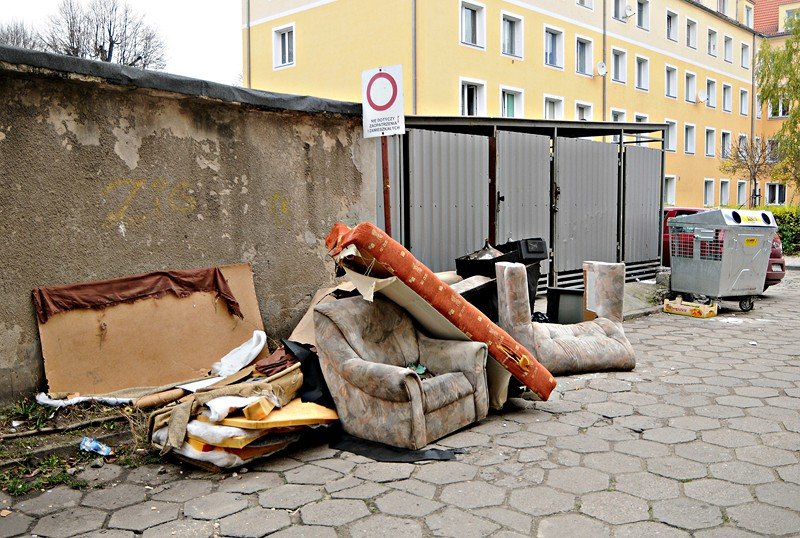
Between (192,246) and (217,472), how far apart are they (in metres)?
2.25

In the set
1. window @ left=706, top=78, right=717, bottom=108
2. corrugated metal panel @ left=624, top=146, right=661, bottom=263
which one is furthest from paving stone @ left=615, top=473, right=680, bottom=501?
window @ left=706, top=78, right=717, bottom=108

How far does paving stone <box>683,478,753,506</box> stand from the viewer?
150 inches

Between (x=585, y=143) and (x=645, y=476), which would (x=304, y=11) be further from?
(x=645, y=476)

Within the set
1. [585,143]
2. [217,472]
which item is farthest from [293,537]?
[585,143]

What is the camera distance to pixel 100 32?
3278 cm

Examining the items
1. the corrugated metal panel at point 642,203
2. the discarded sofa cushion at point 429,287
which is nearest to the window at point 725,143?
the corrugated metal panel at point 642,203

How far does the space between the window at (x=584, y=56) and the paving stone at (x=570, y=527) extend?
30.8 metres

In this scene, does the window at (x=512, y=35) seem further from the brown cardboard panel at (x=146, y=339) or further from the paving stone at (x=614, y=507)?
the paving stone at (x=614, y=507)

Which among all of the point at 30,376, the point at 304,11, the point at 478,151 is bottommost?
the point at 30,376

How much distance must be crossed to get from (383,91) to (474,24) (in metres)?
21.8

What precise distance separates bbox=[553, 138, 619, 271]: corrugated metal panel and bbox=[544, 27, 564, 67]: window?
19.6 meters

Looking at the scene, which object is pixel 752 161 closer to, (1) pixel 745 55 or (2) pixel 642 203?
(1) pixel 745 55

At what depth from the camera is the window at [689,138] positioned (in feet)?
130

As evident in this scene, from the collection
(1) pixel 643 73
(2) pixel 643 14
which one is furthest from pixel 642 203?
(2) pixel 643 14
